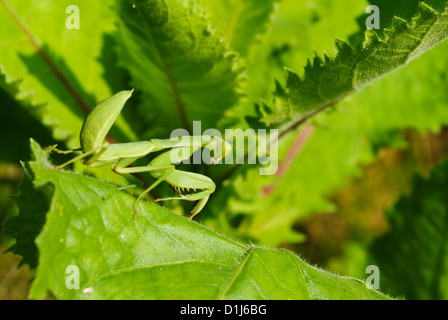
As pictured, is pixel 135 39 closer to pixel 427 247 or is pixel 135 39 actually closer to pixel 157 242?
pixel 157 242

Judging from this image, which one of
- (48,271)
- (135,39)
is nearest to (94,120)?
(135,39)

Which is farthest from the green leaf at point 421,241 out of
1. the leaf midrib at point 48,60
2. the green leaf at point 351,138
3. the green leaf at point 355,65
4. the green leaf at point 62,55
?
the leaf midrib at point 48,60

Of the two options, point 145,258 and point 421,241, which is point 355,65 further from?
point 421,241

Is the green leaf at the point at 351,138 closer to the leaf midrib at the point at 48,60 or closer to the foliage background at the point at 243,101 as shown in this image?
the foliage background at the point at 243,101

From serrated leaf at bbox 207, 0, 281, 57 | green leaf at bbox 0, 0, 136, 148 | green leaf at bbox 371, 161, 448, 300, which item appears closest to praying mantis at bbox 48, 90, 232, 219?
green leaf at bbox 0, 0, 136, 148

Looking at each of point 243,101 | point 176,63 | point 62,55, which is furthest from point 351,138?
point 62,55

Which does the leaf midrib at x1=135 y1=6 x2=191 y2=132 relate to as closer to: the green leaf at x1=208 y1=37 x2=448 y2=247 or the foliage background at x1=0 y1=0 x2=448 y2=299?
Result: the foliage background at x1=0 y1=0 x2=448 y2=299
